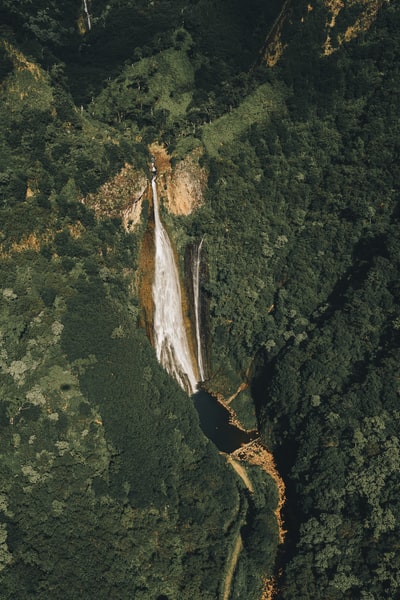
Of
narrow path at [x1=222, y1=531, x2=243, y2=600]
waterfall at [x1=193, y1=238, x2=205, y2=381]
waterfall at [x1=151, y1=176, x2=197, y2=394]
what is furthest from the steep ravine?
waterfall at [x1=193, y1=238, x2=205, y2=381]

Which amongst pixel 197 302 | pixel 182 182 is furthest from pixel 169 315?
pixel 182 182

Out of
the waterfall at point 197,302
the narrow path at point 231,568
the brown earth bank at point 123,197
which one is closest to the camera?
the narrow path at point 231,568

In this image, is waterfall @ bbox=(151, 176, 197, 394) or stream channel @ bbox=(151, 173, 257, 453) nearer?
stream channel @ bbox=(151, 173, 257, 453)

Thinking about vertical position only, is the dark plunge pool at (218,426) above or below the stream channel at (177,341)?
below

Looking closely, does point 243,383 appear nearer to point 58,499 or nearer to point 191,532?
point 191,532

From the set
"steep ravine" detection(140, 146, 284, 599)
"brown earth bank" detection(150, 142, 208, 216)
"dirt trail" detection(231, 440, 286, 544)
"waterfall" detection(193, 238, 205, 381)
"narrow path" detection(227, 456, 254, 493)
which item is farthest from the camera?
"waterfall" detection(193, 238, 205, 381)

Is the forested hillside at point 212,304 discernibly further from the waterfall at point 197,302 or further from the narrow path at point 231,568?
the waterfall at point 197,302

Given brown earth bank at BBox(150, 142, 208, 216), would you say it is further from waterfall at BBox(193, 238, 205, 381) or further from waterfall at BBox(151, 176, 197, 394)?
waterfall at BBox(193, 238, 205, 381)

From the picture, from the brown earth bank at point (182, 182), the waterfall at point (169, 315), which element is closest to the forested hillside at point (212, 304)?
the brown earth bank at point (182, 182)
